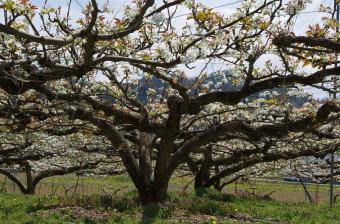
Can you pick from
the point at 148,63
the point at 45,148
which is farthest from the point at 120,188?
the point at 148,63

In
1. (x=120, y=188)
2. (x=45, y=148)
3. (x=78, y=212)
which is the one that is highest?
(x=45, y=148)

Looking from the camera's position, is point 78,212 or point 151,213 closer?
point 151,213

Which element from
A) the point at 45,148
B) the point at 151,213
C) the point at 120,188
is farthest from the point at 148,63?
the point at 120,188

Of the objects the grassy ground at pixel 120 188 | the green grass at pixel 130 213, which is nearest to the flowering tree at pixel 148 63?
the green grass at pixel 130 213

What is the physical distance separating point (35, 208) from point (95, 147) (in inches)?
246

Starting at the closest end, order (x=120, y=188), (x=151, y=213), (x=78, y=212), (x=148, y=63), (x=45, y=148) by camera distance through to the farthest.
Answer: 1. (x=148, y=63)
2. (x=151, y=213)
3. (x=78, y=212)
4. (x=45, y=148)
5. (x=120, y=188)

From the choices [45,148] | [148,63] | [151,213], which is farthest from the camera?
[45,148]

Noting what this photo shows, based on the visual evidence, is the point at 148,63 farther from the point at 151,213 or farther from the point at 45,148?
the point at 45,148

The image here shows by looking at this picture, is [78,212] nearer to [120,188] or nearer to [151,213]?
[151,213]

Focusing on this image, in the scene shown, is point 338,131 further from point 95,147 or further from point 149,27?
point 149,27

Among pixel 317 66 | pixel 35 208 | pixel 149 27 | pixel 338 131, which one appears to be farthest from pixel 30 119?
pixel 338 131

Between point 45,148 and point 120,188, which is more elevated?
point 45,148

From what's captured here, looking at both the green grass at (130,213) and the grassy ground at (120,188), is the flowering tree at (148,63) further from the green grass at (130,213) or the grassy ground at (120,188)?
the grassy ground at (120,188)

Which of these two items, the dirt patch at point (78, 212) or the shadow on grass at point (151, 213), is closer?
the shadow on grass at point (151, 213)
